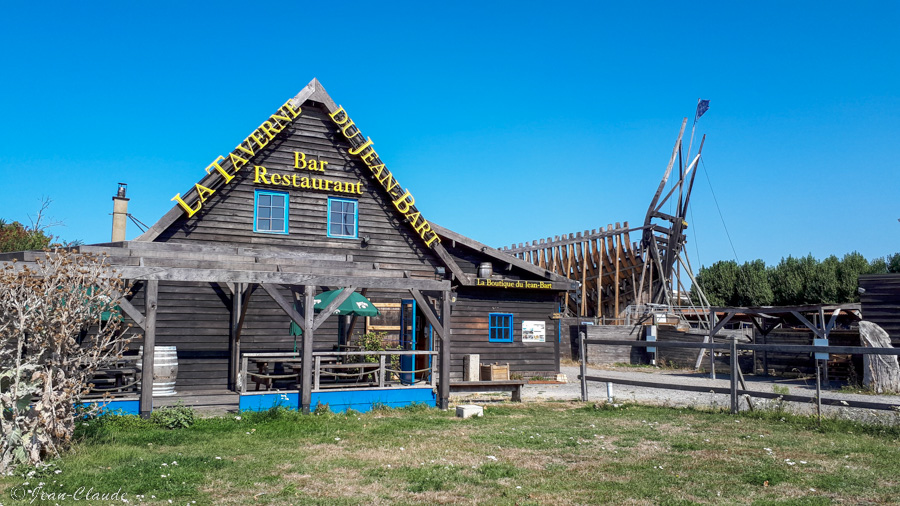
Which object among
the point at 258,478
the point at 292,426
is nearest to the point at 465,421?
the point at 292,426

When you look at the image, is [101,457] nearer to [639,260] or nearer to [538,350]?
[538,350]

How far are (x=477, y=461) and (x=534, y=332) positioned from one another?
570 inches

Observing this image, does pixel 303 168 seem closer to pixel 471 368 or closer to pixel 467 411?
pixel 471 368

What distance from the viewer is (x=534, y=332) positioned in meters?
23.3

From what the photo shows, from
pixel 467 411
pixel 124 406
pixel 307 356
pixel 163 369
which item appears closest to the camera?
pixel 124 406

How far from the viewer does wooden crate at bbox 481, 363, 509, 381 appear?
2160 cm

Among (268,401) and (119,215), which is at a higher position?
(119,215)

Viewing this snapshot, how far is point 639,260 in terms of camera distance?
124 feet

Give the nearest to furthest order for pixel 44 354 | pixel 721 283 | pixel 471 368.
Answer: pixel 44 354, pixel 471 368, pixel 721 283

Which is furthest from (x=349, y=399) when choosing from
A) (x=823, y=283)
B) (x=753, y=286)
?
(x=753, y=286)

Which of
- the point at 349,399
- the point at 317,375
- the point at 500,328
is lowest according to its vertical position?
the point at 349,399

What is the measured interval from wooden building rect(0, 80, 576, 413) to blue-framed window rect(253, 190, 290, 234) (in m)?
0.03

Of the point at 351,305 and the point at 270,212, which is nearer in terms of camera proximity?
the point at 351,305

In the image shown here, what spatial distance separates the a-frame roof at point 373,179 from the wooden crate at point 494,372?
8.71 ft
